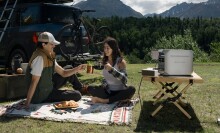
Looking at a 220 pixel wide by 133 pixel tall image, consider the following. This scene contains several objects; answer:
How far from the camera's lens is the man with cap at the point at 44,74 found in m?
6.05

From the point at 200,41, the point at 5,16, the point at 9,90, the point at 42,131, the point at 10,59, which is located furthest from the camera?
the point at 200,41

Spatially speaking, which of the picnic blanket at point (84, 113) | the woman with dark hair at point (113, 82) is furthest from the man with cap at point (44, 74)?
the woman with dark hair at point (113, 82)

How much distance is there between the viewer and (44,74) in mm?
6227

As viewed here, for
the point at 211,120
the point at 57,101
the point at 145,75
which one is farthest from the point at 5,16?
the point at 211,120

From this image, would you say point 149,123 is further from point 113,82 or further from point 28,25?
point 28,25

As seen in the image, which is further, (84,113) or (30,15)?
(30,15)

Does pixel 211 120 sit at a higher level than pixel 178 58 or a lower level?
lower

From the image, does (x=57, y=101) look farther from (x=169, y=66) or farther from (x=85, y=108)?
(x=169, y=66)

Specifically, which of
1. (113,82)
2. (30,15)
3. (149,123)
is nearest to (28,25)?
(30,15)

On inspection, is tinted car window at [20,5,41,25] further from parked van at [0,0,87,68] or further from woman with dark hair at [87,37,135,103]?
woman with dark hair at [87,37,135,103]

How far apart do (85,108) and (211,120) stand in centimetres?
211

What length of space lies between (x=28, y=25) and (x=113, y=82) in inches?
182

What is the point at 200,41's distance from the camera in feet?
301

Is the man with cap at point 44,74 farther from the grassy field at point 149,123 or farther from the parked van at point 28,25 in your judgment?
the parked van at point 28,25
